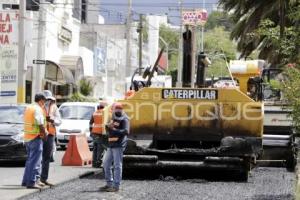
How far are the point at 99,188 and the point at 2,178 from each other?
2.53m

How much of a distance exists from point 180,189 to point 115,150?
5.09ft

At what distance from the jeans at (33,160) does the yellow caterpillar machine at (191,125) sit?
120 inches

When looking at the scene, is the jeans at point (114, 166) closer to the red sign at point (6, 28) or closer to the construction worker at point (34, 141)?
the construction worker at point (34, 141)

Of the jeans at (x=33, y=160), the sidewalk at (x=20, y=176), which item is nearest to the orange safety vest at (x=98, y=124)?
the sidewalk at (x=20, y=176)

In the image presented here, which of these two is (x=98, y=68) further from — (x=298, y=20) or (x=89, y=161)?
(x=298, y=20)

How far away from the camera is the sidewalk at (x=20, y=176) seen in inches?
503

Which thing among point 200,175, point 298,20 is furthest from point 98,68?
point 298,20

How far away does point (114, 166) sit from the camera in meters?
13.6

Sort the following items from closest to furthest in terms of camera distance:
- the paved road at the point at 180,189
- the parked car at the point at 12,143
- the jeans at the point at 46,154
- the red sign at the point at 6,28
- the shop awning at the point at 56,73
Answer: the paved road at the point at 180,189 < the jeans at the point at 46,154 < the parked car at the point at 12,143 < the red sign at the point at 6,28 < the shop awning at the point at 56,73

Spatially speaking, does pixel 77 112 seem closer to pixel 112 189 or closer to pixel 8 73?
pixel 8 73

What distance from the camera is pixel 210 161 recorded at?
15.8 metres

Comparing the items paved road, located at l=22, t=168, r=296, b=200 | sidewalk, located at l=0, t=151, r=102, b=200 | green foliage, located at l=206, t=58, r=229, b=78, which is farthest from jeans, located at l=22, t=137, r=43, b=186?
green foliage, located at l=206, t=58, r=229, b=78

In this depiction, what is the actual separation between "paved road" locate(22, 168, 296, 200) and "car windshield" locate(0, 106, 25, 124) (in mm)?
3746

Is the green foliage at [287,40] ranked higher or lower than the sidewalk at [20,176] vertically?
higher
